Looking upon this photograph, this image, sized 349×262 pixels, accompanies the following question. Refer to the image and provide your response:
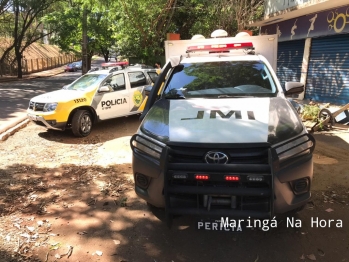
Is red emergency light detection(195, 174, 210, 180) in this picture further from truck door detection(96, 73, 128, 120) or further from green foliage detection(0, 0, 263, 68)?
Result: green foliage detection(0, 0, 263, 68)

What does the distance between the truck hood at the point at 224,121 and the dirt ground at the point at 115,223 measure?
1069 millimetres

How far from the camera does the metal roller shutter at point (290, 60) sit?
41.0ft

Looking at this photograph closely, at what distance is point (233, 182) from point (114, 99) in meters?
5.77

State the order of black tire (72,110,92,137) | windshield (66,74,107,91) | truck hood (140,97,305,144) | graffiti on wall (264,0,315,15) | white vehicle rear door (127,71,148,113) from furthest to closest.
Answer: graffiti on wall (264,0,315,15) → white vehicle rear door (127,71,148,113) → windshield (66,74,107,91) → black tire (72,110,92,137) → truck hood (140,97,305,144)

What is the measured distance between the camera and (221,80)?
13.9 ft

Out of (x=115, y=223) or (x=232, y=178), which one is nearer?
(x=232, y=178)

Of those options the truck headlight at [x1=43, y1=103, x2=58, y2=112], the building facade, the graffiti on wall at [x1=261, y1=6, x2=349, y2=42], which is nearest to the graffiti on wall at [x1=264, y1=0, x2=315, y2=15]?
the building facade

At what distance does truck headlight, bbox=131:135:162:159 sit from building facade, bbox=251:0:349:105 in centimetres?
836

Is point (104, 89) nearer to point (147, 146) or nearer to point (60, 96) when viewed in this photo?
point (60, 96)

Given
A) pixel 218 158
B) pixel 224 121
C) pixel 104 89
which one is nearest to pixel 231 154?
pixel 218 158

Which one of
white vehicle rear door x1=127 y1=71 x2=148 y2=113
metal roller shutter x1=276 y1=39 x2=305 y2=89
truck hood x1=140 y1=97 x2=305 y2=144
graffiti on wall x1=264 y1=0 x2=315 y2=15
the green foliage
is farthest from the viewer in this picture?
the green foliage

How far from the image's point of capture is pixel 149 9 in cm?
1411

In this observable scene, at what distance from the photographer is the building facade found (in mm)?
9906

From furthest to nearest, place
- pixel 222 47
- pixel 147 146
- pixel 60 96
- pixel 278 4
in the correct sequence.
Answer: pixel 278 4 → pixel 60 96 → pixel 222 47 → pixel 147 146
